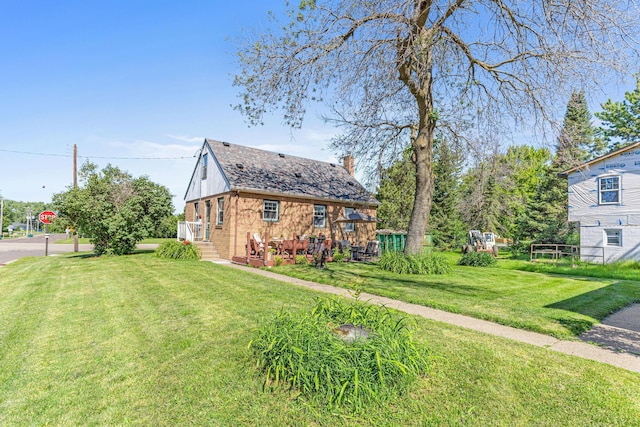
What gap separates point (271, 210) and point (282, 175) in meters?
2.75

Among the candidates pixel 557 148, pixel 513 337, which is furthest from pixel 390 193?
pixel 513 337

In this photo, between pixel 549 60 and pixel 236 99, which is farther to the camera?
pixel 236 99

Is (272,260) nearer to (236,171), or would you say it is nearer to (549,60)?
(236,171)

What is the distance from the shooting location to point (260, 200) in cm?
1675

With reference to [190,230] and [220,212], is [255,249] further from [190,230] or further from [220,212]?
[190,230]

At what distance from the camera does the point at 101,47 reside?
467 inches

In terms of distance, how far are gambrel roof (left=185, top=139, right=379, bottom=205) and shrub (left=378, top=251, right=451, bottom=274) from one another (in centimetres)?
540

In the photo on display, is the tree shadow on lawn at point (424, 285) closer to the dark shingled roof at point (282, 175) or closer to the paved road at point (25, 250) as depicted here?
the dark shingled roof at point (282, 175)

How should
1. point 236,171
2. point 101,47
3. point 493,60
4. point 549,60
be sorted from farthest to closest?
point 236,171 < point 101,47 < point 493,60 < point 549,60

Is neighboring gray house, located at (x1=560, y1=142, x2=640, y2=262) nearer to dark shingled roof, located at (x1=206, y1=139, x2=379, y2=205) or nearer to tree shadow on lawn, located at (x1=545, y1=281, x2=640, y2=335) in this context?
tree shadow on lawn, located at (x1=545, y1=281, x2=640, y2=335)

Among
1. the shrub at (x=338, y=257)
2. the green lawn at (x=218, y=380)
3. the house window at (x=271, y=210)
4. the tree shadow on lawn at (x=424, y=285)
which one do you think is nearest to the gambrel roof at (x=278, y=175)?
the house window at (x=271, y=210)

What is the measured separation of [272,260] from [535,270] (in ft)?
34.9

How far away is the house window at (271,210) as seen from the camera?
1700cm

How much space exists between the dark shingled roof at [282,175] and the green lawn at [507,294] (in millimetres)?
6749
